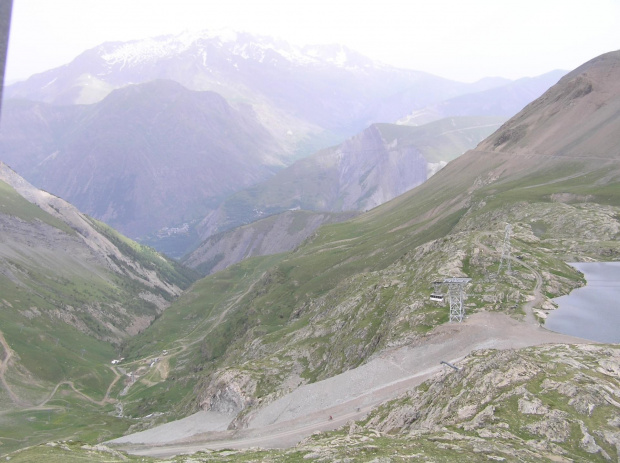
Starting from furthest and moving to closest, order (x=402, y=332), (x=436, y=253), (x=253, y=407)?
(x=436, y=253), (x=253, y=407), (x=402, y=332)

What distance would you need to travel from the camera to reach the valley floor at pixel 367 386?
211 ft

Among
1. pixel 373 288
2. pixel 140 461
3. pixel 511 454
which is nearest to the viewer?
pixel 511 454

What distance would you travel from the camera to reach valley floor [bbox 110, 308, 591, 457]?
6444cm

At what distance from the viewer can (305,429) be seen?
213 feet

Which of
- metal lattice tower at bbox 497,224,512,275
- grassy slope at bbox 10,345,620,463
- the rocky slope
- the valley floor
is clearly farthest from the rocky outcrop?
metal lattice tower at bbox 497,224,512,275

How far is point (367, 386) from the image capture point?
2729 inches

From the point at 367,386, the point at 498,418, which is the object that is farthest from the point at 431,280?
the point at 498,418

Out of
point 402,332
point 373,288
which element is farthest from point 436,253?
point 402,332

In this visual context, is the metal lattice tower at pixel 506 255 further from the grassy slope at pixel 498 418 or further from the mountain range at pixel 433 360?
the grassy slope at pixel 498 418

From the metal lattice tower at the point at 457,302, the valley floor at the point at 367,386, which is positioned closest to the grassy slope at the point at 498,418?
the valley floor at the point at 367,386

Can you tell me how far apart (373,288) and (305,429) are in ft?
170

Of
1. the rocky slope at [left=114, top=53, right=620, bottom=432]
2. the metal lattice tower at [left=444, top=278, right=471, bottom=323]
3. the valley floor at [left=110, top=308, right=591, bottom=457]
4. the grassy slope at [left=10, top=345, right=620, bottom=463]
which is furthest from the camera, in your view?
the rocky slope at [left=114, top=53, right=620, bottom=432]

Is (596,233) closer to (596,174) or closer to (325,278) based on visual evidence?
(596,174)

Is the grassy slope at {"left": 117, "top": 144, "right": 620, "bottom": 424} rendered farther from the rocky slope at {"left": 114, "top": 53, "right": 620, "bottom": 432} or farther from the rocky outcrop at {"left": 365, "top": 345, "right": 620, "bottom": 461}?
the rocky outcrop at {"left": 365, "top": 345, "right": 620, "bottom": 461}
